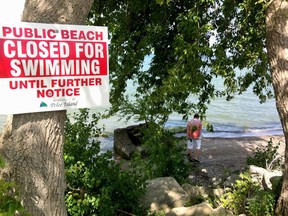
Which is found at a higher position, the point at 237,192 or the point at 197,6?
the point at 197,6

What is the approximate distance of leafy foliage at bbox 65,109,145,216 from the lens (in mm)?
4242

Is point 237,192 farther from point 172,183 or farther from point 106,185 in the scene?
point 106,185

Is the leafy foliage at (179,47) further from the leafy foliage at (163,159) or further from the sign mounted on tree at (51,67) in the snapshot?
the sign mounted on tree at (51,67)

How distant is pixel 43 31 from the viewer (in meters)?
2.10

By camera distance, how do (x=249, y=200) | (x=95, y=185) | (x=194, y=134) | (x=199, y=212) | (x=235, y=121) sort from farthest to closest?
(x=235, y=121), (x=194, y=134), (x=249, y=200), (x=199, y=212), (x=95, y=185)

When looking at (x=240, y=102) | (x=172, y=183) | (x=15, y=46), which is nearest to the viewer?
(x=15, y=46)

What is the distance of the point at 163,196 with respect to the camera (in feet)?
17.8

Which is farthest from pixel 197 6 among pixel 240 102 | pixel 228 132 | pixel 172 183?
pixel 240 102

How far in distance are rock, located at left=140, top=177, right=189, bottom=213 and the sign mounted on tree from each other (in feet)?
10.6

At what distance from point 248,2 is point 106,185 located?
12.1 feet

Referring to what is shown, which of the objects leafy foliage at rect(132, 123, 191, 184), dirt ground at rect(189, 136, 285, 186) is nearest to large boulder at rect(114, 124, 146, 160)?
dirt ground at rect(189, 136, 285, 186)

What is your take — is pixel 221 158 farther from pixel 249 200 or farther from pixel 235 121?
pixel 235 121

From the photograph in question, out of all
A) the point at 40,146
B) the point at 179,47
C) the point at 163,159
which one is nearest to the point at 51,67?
the point at 40,146

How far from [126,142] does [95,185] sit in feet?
28.2
